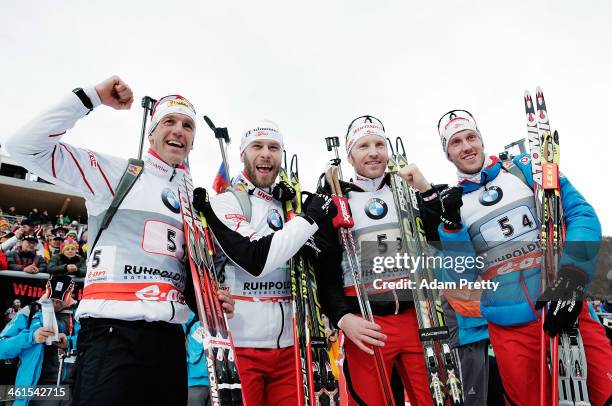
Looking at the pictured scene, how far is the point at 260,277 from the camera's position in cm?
303

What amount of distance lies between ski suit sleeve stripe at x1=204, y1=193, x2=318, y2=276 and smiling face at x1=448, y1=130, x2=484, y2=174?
1.53 m

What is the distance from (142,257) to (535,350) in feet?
8.96

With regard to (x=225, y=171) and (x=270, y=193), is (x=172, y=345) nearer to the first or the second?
(x=270, y=193)

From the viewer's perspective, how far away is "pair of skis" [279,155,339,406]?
2891 mm

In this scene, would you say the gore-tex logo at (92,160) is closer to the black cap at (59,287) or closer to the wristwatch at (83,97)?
the wristwatch at (83,97)

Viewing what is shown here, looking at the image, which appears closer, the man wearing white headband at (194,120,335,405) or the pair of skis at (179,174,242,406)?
the pair of skis at (179,174,242,406)

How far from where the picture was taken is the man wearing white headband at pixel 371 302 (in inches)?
→ 113

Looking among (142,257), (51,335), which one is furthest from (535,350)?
(51,335)

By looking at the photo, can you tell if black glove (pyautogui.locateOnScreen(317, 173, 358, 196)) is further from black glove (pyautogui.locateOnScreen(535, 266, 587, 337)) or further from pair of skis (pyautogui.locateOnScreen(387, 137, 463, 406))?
black glove (pyautogui.locateOnScreen(535, 266, 587, 337))

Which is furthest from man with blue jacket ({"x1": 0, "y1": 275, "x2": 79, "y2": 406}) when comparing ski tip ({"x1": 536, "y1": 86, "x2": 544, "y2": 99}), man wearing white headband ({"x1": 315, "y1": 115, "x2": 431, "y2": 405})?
ski tip ({"x1": 536, "y1": 86, "x2": 544, "y2": 99})

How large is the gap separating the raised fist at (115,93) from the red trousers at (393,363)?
2.27m

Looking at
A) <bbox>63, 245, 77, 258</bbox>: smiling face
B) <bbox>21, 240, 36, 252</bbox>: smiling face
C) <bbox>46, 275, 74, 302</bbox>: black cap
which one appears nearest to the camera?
<bbox>46, 275, 74, 302</bbox>: black cap

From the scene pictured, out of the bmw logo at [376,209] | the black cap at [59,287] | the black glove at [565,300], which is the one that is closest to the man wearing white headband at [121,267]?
the bmw logo at [376,209]

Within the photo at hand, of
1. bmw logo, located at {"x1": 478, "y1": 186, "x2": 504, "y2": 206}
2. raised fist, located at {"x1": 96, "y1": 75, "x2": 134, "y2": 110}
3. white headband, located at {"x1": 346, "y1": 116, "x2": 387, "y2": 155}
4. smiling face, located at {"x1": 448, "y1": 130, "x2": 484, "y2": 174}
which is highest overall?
white headband, located at {"x1": 346, "y1": 116, "x2": 387, "y2": 155}
